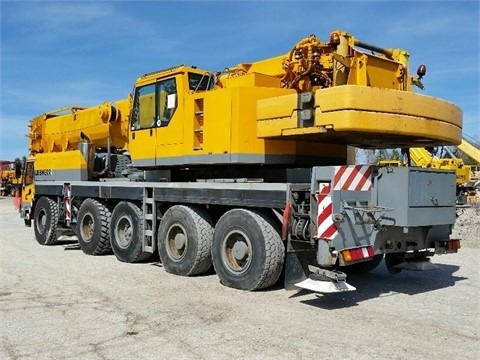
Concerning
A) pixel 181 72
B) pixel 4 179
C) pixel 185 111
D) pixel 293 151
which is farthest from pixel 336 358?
pixel 4 179

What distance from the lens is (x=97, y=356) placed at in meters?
4.74

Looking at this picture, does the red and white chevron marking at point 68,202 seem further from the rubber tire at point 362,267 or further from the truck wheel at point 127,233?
the rubber tire at point 362,267

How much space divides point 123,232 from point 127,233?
176 mm

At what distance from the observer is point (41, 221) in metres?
13.4

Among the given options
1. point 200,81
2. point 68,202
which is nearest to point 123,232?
point 68,202

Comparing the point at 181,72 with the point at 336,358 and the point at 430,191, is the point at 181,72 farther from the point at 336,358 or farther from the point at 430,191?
the point at 336,358

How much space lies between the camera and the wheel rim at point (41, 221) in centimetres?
1316

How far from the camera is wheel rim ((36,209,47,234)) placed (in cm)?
1316

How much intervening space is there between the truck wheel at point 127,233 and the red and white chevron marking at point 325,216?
414cm

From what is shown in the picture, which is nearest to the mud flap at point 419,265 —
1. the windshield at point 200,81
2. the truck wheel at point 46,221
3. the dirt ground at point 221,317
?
the dirt ground at point 221,317

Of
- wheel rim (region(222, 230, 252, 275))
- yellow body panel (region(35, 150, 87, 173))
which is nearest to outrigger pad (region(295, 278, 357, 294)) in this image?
wheel rim (region(222, 230, 252, 275))

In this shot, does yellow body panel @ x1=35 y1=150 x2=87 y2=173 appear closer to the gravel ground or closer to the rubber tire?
the rubber tire

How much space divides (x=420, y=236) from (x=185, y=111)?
3.96 m

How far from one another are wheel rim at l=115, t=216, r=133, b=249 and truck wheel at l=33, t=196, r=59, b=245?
3152 mm
